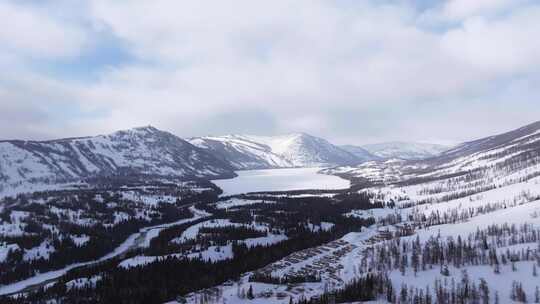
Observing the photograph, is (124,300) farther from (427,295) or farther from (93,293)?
(427,295)

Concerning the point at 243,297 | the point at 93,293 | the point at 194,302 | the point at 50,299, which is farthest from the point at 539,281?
the point at 50,299

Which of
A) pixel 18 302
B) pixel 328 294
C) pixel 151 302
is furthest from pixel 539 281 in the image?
pixel 18 302

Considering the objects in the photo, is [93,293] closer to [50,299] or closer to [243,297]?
[50,299]

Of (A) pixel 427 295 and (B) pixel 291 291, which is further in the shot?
(B) pixel 291 291

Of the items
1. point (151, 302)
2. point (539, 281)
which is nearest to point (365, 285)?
point (539, 281)

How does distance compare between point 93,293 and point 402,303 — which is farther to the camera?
point 93,293

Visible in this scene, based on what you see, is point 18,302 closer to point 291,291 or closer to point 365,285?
point 291,291

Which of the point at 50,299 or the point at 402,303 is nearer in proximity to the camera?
the point at 402,303
